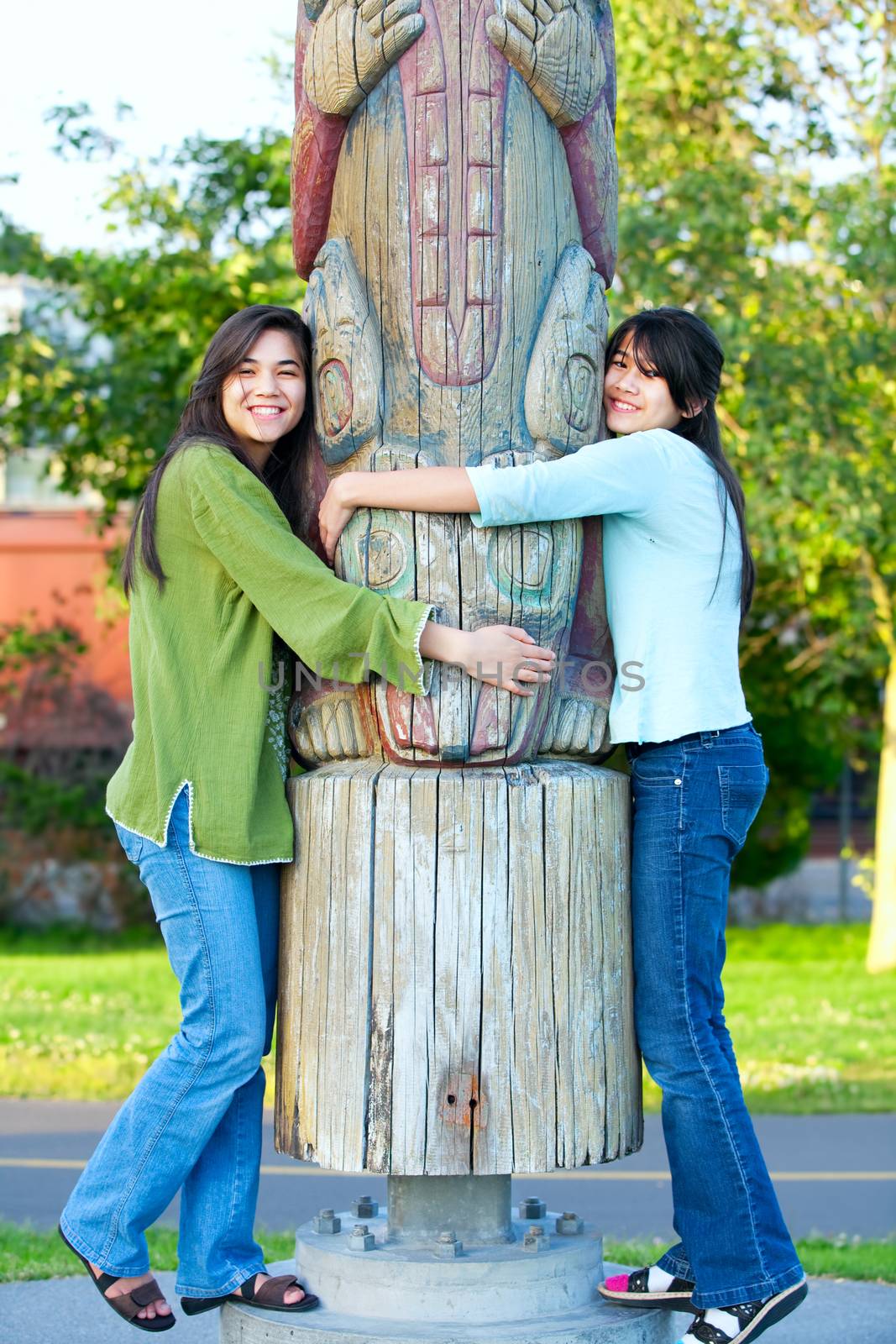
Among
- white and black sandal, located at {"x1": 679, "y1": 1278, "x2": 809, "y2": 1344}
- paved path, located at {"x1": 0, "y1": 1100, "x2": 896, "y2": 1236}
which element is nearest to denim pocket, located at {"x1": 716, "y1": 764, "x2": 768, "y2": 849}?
white and black sandal, located at {"x1": 679, "y1": 1278, "x2": 809, "y2": 1344}

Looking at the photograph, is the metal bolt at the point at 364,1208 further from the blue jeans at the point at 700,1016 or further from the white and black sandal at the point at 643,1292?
the blue jeans at the point at 700,1016

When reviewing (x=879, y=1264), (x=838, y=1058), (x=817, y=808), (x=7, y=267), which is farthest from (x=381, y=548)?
(x=817, y=808)

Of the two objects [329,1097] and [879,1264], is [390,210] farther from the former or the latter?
[879,1264]

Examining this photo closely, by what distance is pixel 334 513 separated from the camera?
311 centimetres

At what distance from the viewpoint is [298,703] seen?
3.26 meters

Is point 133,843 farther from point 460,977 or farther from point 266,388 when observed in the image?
point 266,388

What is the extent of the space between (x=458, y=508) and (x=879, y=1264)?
303 cm

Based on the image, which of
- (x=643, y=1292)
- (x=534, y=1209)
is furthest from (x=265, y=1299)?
(x=643, y=1292)

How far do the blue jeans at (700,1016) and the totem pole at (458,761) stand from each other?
63 mm

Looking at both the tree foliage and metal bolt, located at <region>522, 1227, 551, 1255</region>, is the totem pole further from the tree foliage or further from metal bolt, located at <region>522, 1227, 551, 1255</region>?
the tree foliage

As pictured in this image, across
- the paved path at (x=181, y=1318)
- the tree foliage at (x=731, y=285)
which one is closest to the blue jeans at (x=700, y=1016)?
the paved path at (x=181, y=1318)

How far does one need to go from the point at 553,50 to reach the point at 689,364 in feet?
2.23

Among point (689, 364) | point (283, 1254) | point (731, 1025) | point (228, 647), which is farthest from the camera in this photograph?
point (731, 1025)

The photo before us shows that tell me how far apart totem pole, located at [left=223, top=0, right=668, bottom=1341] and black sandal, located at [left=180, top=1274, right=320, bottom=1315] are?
0.04 meters
